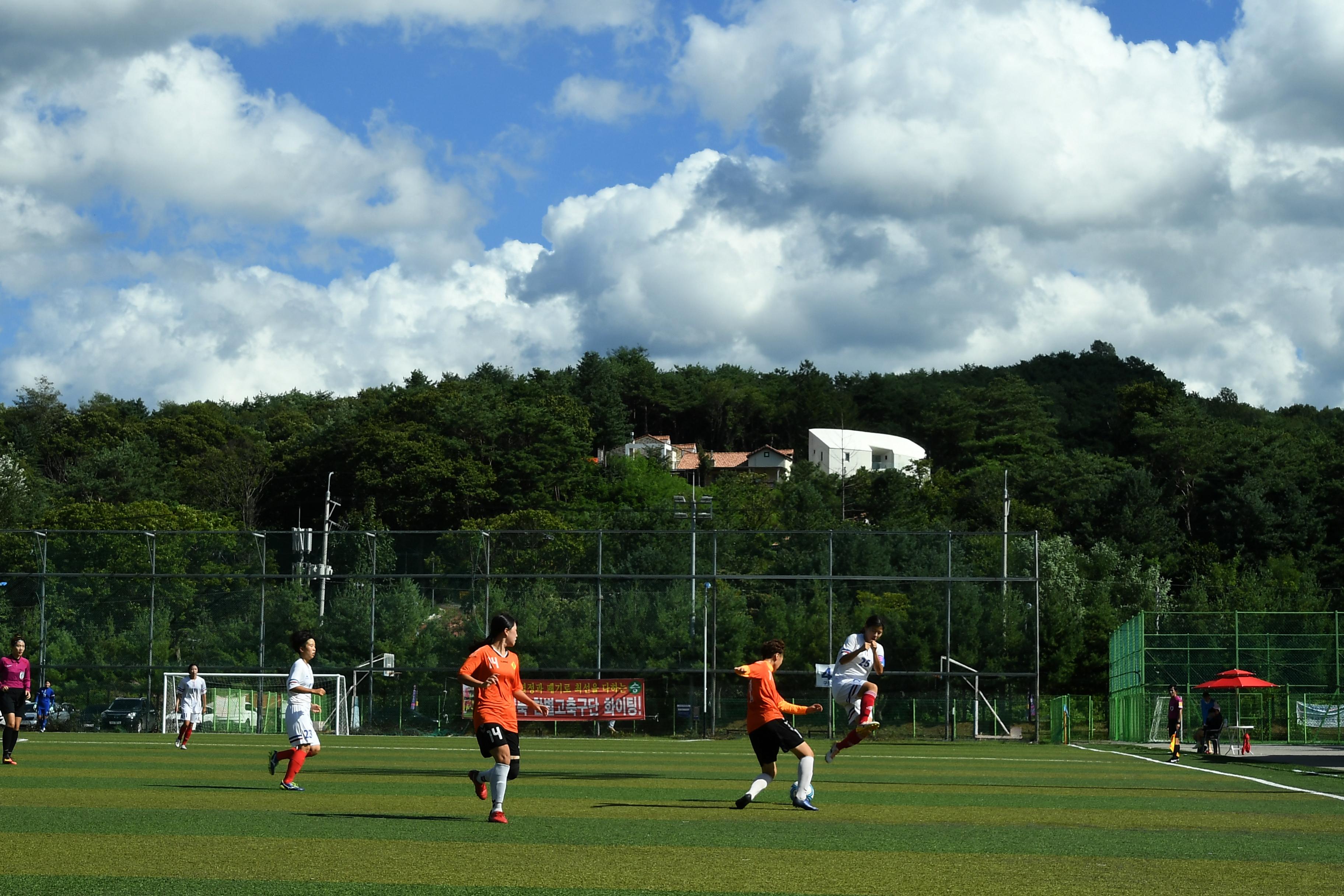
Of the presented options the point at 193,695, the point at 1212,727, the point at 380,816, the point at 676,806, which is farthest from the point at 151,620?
the point at 380,816

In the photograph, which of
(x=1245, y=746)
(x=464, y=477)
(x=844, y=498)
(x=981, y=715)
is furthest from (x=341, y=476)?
(x=1245, y=746)

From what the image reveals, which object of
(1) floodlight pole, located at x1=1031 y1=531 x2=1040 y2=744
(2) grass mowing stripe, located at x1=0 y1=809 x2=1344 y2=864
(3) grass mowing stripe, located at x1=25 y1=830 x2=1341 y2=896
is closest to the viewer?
(3) grass mowing stripe, located at x1=25 y1=830 x2=1341 y2=896

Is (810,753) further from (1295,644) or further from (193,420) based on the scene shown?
(193,420)

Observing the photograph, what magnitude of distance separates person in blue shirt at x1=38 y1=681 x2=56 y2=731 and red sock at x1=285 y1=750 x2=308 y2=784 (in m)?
24.7

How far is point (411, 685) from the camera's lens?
38281mm

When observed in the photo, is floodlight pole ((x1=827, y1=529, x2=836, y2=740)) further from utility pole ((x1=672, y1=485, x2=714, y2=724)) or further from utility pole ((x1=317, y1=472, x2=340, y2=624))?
utility pole ((x1=317, y1=472, x2=340, y2=624))

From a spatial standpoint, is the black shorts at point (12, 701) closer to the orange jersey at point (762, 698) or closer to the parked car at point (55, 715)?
the orange jersey at point (762, 698)

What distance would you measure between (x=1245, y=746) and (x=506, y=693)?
23.7m

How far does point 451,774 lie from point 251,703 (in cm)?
2187

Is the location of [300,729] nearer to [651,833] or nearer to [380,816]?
[380,816]

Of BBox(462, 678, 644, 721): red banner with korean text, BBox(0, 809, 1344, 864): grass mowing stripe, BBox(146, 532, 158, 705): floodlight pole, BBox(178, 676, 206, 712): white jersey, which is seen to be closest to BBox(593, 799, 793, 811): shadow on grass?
BBox(0, 809, 1344, 864): grass mowing stripe

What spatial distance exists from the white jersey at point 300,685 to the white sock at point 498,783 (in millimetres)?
3560

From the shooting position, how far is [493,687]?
1073 cm

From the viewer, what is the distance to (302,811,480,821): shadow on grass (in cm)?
1117
